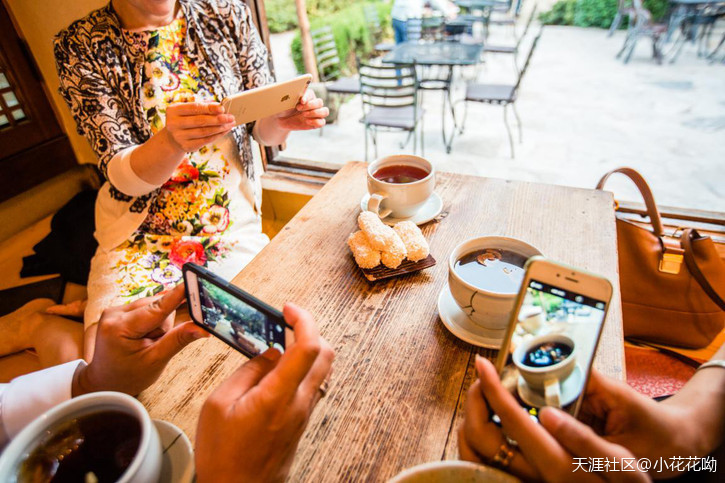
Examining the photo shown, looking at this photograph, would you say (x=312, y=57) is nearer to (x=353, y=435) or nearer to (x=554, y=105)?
(x=554, y=105)

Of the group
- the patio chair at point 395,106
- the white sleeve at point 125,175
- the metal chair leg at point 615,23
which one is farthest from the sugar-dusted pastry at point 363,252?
the metal chair leg at point 615,23

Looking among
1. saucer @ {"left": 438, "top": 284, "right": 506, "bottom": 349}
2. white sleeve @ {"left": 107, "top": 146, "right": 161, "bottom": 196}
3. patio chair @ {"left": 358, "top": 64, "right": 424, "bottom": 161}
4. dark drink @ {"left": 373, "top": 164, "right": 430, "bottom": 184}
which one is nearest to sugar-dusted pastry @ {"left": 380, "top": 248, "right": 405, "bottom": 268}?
saucer @ {"left": 438, "top": 284, "right": 506, "bottom": 349}

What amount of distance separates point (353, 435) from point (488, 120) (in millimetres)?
4615

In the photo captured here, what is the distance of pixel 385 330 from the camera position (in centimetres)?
80

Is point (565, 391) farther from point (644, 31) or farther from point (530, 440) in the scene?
point (644, 31)

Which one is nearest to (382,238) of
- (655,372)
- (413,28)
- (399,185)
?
(399,185)

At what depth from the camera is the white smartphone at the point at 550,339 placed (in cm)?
56

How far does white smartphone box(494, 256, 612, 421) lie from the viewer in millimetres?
561

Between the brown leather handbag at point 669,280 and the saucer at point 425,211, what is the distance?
0.59m

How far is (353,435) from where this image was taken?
0.63 m

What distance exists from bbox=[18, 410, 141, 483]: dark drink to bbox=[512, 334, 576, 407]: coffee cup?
20.5 inches

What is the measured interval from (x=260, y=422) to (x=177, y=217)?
1082mm

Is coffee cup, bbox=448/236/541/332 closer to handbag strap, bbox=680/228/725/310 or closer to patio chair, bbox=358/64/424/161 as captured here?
handbag strap, bbox=680/228/725/310

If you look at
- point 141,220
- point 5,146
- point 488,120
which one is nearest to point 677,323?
point 141,220
